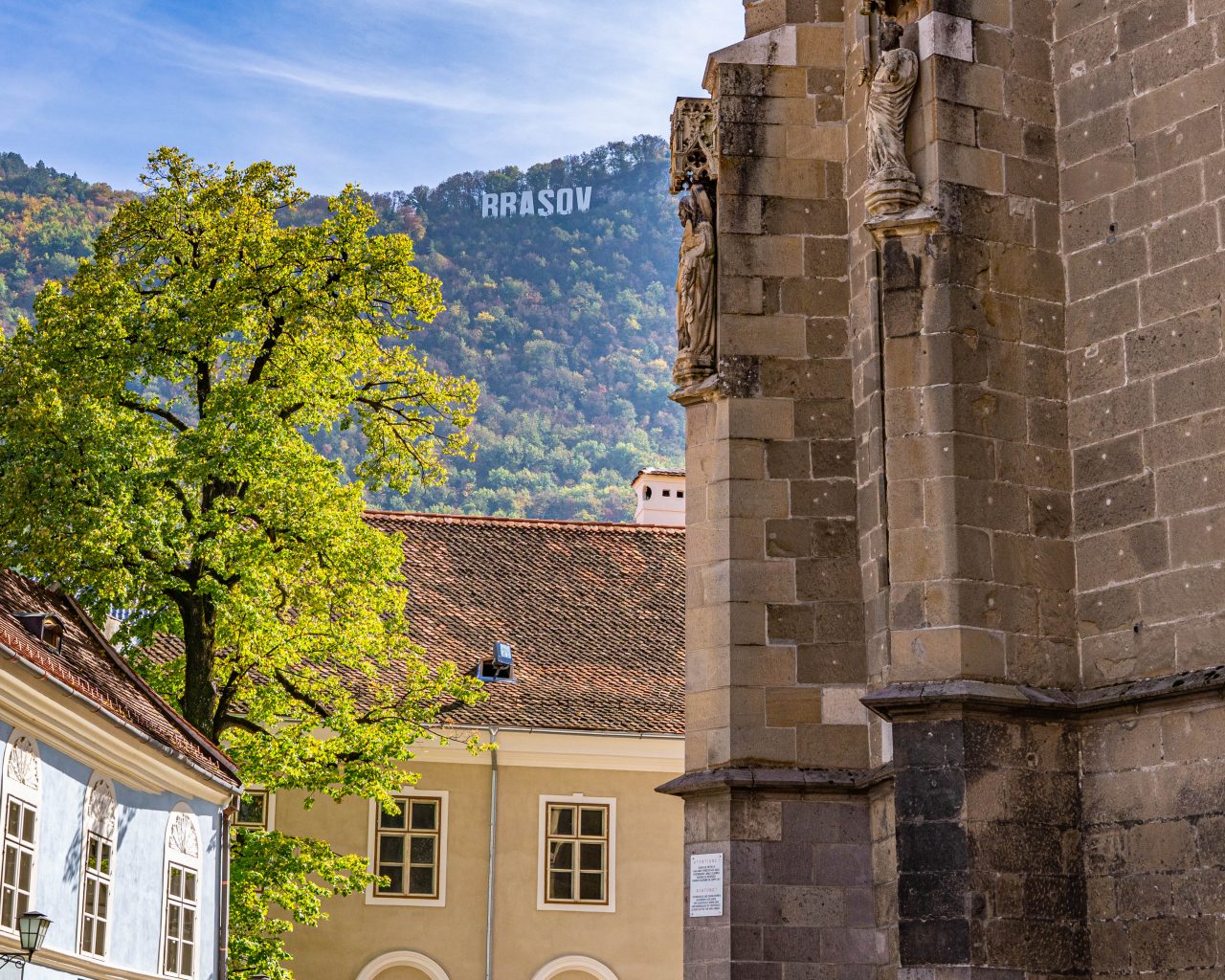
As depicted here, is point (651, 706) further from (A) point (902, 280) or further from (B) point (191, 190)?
(A) point (902, 280)

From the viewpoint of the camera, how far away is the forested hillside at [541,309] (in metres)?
85.8

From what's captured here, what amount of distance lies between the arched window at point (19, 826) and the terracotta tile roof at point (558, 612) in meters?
10.9

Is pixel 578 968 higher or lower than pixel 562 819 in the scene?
lower

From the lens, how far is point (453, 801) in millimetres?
28484

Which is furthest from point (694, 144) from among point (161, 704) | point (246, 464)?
point (161, 704)

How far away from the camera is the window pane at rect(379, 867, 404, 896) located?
92.4 feet

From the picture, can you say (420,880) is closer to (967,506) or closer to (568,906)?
(568,906)

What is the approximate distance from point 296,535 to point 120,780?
3.19 meters

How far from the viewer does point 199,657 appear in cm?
Answer: 2081

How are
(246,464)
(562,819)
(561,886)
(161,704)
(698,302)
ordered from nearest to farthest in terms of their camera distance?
1. (698,302)
2. (161,704)
3. (246,464)
4. (561,886)
5. (562,819)

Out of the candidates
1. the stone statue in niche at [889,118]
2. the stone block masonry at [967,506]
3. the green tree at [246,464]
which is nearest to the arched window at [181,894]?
the green tree at [246,464]

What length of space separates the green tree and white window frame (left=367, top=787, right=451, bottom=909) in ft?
17.6

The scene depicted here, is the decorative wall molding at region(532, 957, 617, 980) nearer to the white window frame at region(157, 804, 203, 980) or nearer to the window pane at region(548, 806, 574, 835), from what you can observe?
the window pane at region(548, 806, 574, 835)

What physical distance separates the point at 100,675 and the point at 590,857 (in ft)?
35.5
